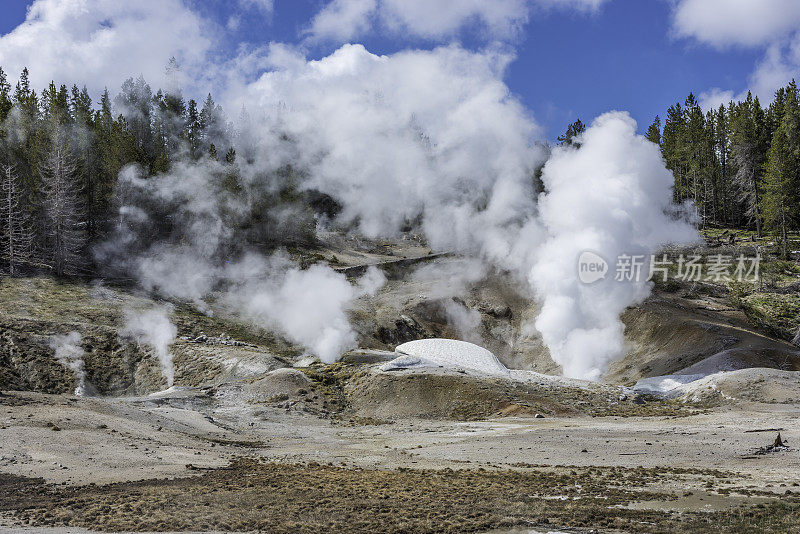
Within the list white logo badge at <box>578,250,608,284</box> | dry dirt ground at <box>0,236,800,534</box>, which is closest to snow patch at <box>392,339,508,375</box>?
dry dirt ground at <box>0,236,800,534</box>

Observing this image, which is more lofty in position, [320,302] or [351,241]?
[351,241]

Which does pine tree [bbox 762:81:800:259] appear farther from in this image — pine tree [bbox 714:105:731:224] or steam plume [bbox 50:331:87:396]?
steam plume [bbox 50:331:87:396]

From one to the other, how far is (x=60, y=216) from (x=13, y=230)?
378cm

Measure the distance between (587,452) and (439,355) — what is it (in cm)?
1971

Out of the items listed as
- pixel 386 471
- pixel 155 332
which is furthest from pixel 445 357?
pixel 386 471

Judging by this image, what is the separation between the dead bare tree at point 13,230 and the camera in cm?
5228

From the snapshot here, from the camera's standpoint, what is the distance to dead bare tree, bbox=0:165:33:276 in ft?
172

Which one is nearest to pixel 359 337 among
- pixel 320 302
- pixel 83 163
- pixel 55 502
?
pixel 320 302

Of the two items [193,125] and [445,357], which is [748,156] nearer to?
[445,357]

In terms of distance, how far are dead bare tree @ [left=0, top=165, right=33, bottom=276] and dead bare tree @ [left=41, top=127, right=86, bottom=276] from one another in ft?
6.28

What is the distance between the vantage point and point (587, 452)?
2230 centimetres

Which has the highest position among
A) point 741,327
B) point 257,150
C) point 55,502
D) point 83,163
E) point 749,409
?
point 257,150

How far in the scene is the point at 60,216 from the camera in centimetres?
5434

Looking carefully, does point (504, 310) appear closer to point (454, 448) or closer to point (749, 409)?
point (749, 409)
